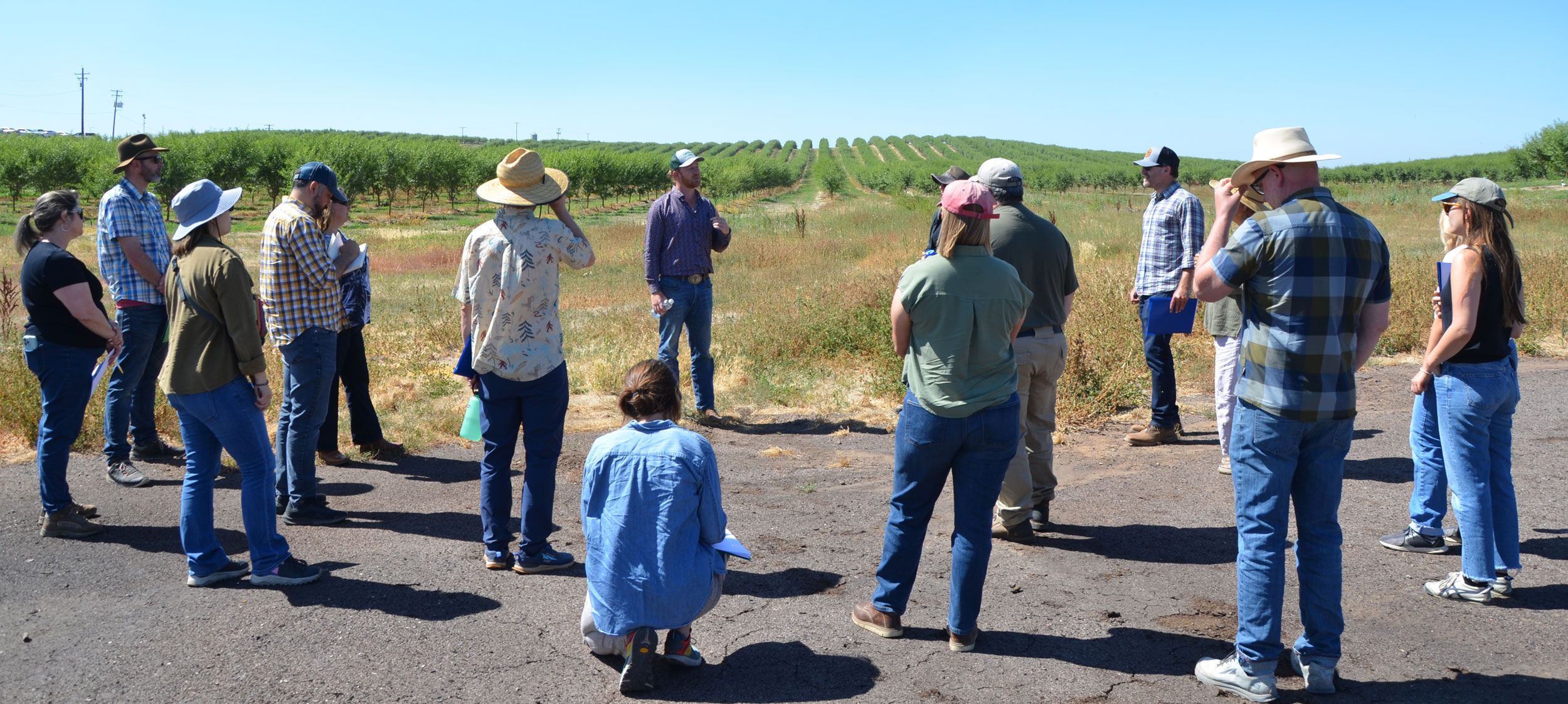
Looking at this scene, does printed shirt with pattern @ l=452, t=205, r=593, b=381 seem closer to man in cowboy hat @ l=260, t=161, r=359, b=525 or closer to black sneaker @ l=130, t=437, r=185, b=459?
man in cowboy hat @ l=260, t=161, r=359, b=525

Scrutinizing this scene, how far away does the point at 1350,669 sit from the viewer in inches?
132

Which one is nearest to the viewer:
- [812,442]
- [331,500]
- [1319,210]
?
[1319,210]

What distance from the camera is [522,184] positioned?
13.7 feet

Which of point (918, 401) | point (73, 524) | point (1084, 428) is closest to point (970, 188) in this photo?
point (918, 401)

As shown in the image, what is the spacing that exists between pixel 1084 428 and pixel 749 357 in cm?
368

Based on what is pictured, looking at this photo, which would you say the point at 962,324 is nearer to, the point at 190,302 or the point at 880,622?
the point at 880,622

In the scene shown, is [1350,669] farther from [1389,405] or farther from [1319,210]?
[1389,405]

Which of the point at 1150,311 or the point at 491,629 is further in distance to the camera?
the point at 1150,311

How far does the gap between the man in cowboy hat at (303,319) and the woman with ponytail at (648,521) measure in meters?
2.57

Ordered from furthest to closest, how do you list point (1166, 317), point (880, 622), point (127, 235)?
point (1166, 317)
point (127, 235)
point (880, 622)

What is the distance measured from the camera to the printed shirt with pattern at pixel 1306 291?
3004 mm

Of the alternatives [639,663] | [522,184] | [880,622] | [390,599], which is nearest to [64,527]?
[390,599]

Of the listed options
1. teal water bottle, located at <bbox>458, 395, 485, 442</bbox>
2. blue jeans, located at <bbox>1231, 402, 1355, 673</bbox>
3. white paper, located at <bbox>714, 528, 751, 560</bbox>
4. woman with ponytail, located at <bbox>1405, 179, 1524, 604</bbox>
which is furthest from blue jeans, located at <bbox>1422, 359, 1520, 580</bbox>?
teal water bottle, located at <bbox>458, 395, 485, 442</bbox>

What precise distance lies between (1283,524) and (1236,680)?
0.55 meters
